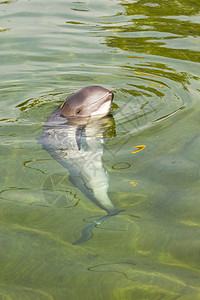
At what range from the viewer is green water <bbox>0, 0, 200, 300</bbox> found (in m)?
3.04

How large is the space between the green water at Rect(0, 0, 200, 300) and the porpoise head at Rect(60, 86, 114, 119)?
0.25 meters

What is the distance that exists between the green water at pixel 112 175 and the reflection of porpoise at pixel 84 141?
0.34ft

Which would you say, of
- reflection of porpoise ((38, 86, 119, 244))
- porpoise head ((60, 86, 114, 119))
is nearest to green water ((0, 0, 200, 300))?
→ reflection of porpoise ((38, 86, 119, 244))

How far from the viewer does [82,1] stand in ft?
41.4

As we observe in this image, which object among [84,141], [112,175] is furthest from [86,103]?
[112,175]

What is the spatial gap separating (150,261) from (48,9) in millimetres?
9985

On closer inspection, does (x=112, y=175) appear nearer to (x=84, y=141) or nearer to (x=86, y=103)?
(x=84, y=141)

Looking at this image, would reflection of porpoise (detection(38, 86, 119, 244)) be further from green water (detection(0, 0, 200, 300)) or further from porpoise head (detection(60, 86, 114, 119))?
green water (detection(0, 0, 200, 300))

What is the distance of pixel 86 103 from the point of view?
6.12 meters

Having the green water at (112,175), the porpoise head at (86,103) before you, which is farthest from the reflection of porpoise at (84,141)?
the green water at (112,175)

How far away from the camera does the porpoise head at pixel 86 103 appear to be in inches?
240

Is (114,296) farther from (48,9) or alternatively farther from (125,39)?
(48,9)

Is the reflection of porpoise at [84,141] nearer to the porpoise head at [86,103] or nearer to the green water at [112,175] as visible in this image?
the porpoise head at [86,103]

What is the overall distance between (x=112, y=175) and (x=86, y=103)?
195 centimetres
